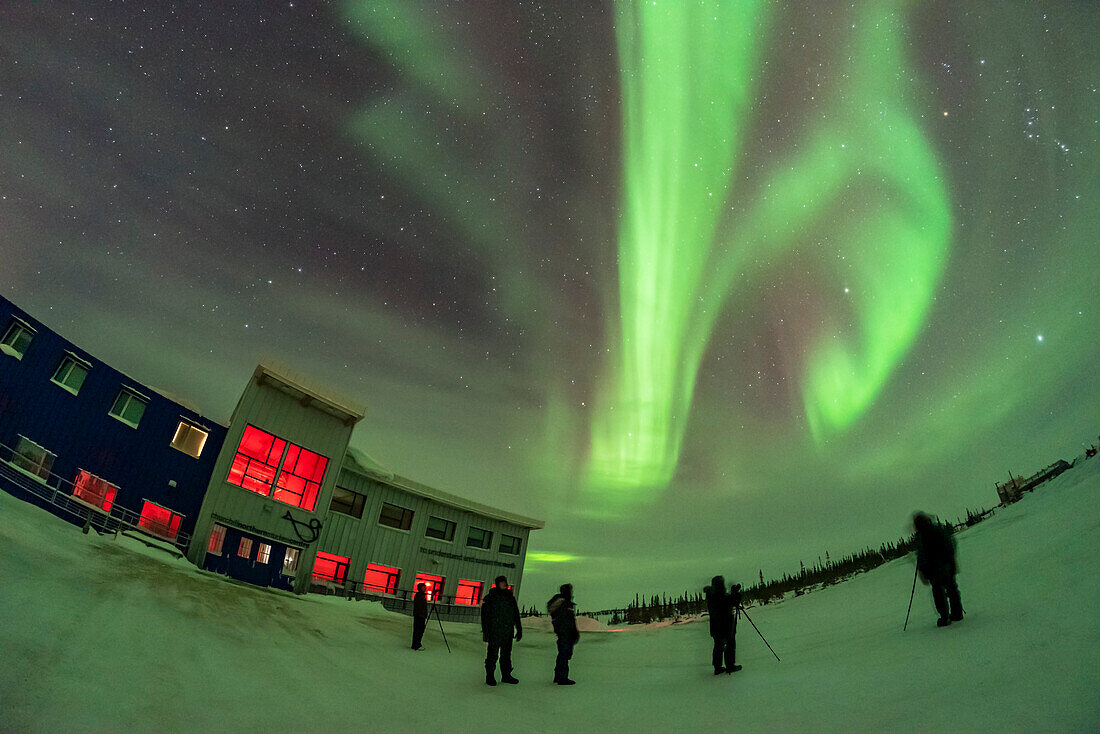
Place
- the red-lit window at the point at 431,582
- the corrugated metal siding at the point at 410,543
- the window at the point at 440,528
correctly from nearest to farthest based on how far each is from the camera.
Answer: the corrugated metal siding at the point at 410,543 < the red-lit window at the point at 431,582 < the window at the point at 440,528

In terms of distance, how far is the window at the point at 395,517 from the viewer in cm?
2430

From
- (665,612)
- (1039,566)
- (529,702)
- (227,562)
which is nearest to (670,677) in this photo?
(529,702)

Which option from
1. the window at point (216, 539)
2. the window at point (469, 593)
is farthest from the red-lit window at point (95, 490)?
the window at point (469, 593)

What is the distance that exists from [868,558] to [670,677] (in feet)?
84.2

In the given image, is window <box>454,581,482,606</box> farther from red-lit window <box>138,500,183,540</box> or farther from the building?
red-lit window <box>138,500,183,540</box>

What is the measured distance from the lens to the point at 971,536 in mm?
15203

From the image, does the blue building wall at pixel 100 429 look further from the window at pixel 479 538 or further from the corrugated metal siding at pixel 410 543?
the window at pixel 479 538

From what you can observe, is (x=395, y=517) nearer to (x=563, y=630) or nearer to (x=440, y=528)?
(x=440, y=528)

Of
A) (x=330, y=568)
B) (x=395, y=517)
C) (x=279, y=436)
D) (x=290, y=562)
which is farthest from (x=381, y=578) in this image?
(x=279, y=436)

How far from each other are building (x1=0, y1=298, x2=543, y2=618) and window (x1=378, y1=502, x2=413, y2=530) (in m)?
0.06

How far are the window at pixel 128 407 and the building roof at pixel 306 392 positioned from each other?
413 centimetres

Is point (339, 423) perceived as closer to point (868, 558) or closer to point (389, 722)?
point (389, 722)

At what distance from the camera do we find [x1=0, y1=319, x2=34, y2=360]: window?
15172mm

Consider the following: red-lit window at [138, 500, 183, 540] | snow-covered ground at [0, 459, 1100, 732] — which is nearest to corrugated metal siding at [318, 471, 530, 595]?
red-lit window at [138, 500, 183, 540]
